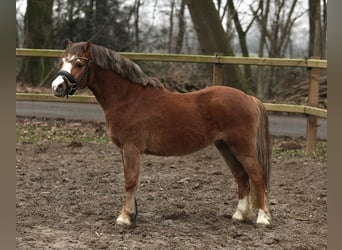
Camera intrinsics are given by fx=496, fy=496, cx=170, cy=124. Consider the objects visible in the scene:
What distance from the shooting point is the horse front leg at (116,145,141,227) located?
3977 mm

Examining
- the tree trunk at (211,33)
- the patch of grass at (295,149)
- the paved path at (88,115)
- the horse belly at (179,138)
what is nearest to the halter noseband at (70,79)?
the horse belly at (179,138)

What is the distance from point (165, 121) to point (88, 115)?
6831mm

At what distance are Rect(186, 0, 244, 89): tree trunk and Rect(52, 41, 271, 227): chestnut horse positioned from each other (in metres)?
5.83

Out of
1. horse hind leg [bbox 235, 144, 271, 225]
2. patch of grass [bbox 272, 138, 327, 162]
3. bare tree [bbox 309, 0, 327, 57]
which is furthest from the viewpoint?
bare tree [bbox 309, 0, 327, 57]

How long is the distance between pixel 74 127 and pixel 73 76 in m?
5.90

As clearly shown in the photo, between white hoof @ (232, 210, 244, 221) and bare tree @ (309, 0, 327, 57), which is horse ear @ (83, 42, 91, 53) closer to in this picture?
white hoof @ (232, 210, 244, 221)

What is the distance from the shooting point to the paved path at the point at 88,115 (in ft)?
31.6

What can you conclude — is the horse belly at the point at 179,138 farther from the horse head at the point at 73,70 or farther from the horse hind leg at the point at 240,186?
the horse head at the point at 73,70

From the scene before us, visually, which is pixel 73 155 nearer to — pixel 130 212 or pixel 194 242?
pixel 130 212

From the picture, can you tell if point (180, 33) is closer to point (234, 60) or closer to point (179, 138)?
point (234, 60)

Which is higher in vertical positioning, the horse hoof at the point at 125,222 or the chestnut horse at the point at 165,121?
the chestnut horse at the point at 165,121

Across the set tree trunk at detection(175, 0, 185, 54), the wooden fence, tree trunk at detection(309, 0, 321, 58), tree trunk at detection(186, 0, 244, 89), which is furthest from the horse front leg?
tree trunk at detection(175, 0, 185, 54)

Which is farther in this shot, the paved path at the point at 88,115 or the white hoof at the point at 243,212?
the paved path at the point at 88,115
